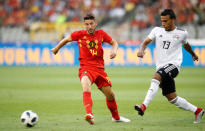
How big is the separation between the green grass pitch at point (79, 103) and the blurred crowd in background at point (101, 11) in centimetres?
761

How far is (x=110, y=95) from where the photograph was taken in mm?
7938

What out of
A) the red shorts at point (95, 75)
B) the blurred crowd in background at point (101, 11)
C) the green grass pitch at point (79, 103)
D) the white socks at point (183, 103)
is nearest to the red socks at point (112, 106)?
the green grass pitch at point (79, 103)

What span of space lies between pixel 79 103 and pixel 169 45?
4143 mm

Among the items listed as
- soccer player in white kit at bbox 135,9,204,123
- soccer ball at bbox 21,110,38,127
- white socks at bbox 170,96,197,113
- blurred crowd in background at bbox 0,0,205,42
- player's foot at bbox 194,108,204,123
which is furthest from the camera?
blurred crowd in background at bbox 0,0,205,42

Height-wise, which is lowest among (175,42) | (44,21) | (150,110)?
(150,110)

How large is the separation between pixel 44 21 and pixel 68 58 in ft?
18.0

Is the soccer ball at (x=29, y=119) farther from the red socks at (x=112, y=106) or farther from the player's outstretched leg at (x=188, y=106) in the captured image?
the player's outstretched leg at (x=188, y=106)

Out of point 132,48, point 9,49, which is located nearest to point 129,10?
point 132,48

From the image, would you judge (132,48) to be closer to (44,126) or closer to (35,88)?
(35,88)

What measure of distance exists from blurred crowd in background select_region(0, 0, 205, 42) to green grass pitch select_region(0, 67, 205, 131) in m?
7.61

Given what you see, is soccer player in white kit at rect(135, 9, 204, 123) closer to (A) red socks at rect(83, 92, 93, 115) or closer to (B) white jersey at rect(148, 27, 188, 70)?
(B) white jersey at rect(148, 27, 188, 70)

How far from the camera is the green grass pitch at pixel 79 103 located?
742 centimetres

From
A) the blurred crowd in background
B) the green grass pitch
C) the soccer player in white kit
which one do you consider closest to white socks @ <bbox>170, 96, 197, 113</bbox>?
the soccer player in white kit

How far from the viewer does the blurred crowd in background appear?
26.1 metres
